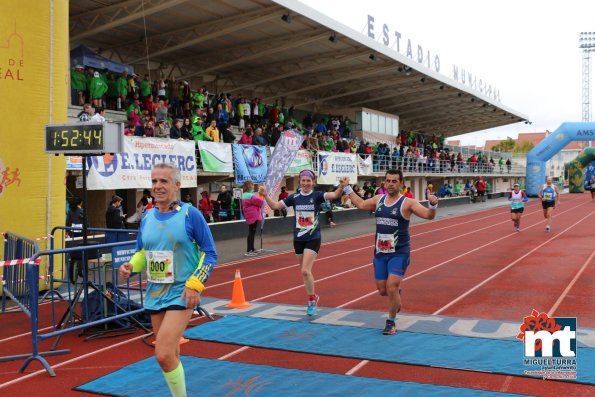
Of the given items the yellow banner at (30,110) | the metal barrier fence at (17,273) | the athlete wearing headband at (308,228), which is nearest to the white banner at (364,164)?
the yellow banner at (30,110)

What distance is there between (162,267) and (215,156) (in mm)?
15655

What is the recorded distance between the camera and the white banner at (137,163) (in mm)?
15039

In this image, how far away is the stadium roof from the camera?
20094 millimetres

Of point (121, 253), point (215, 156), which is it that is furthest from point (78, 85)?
point (121, 253)

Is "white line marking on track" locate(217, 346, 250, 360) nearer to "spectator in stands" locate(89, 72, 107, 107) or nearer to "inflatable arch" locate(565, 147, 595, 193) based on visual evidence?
"spectator in stands" locate(89, 72, 107, 107)

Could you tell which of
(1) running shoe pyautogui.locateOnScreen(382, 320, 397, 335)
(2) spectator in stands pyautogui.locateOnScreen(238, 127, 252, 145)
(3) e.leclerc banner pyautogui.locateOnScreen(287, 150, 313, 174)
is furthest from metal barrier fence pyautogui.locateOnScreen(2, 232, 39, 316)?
(3) e.leclerc banner pyautogui.locateOnScreen(287, 150, 313, 174)

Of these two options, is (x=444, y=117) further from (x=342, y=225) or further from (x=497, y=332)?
(x=497, y=332)

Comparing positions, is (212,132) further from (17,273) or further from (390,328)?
(390,328)

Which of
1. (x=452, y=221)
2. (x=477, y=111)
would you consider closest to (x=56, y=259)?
(x=452, y=221)

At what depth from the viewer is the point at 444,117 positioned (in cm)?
5334

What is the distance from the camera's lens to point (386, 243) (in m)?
7.11

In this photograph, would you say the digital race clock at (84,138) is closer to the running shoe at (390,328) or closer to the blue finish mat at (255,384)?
the blue finish mat at (255,384)

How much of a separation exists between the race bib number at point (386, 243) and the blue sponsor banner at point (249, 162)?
13911 millimetres

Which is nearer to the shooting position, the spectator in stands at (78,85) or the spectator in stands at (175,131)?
the spectator in stands at (78,85)
